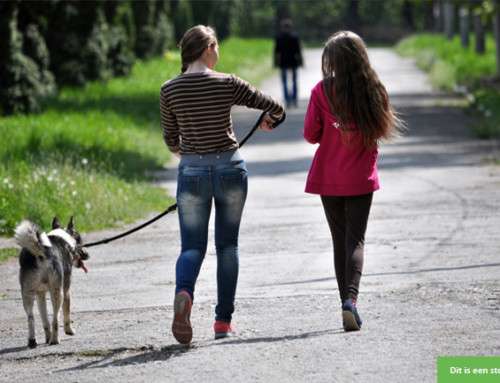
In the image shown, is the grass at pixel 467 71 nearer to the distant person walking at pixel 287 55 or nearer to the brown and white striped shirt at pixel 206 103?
the distant person walking at pixel 287 55

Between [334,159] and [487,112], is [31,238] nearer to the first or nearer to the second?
[334,159]

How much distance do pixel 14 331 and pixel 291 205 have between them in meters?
5.82

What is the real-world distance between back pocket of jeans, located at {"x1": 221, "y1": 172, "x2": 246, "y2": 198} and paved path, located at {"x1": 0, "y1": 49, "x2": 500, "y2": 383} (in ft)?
2.94

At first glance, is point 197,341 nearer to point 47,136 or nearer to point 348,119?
point 348,119

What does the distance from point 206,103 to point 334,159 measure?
0.96m

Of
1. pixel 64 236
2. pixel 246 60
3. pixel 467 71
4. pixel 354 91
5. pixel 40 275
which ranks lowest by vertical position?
pixel 467 71

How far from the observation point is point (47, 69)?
24625 millimetres

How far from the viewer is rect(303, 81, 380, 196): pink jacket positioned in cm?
637

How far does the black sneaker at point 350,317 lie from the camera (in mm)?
6164

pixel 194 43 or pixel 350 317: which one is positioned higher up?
pixel 194 43

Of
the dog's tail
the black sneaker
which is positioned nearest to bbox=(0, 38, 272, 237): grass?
the dog's tail

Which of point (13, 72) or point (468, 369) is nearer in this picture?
point (468, 369)

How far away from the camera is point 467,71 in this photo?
32562mm

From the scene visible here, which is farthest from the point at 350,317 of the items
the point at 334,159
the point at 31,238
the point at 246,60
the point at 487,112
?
the point at 246,60
